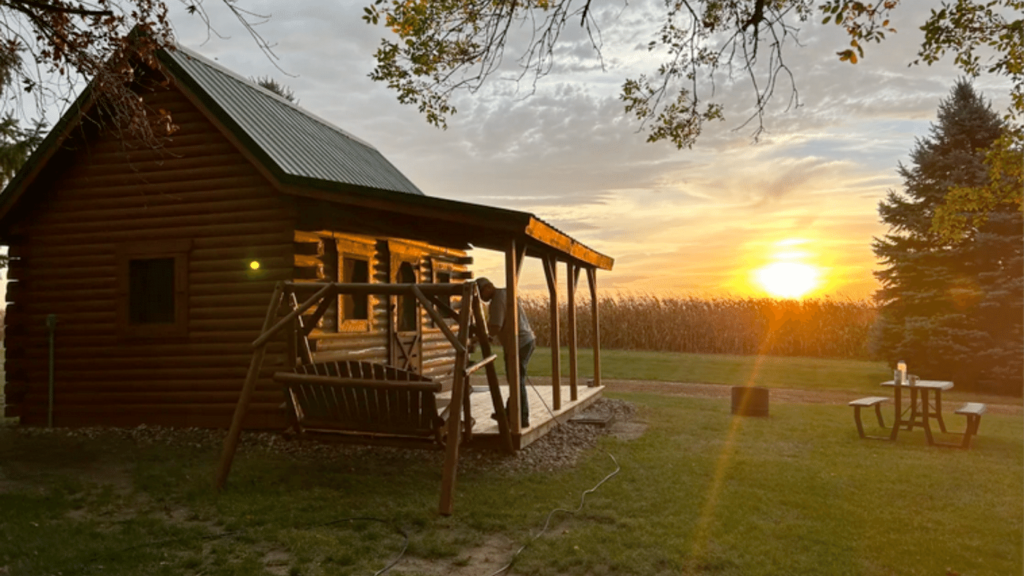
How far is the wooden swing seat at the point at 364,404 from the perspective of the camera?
7.32 meters

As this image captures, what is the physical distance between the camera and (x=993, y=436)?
12523mm

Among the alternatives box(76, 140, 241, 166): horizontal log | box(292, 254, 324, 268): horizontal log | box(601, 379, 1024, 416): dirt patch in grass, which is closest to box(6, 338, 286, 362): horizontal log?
box(292, 254, 324, 268): horizontal log

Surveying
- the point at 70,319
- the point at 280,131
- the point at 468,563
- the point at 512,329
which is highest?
the point at 280,131

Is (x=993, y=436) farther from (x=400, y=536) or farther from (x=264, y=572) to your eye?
(x=264, y=572)

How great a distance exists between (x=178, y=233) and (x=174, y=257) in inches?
14.2

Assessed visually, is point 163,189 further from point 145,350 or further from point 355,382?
point 355,382

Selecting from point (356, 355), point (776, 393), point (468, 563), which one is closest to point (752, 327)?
point (776, 393)

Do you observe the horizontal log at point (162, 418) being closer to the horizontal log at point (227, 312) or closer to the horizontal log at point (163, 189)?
the horizontal log at point (227, 312)

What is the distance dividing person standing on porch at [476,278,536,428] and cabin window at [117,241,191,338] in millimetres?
4974

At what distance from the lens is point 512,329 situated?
30.0 feet

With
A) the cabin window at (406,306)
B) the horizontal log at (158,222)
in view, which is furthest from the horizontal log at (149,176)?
the cabin window at (406,306)

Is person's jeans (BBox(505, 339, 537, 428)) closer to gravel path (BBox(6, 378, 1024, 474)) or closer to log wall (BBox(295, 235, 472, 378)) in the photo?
gravel path (BBox(6, 378, 1024, 474))

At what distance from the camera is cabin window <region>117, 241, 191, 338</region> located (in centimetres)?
1127

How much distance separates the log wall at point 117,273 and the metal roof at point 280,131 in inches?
20.0
